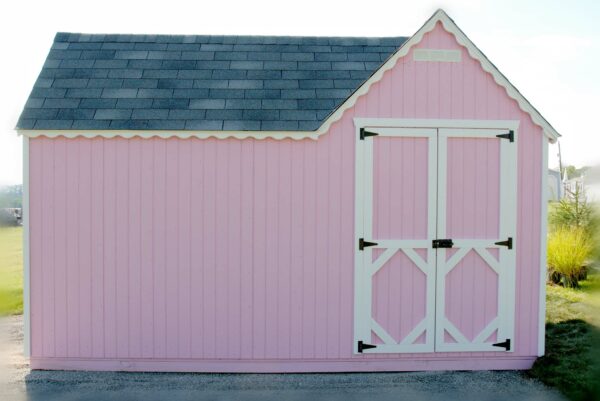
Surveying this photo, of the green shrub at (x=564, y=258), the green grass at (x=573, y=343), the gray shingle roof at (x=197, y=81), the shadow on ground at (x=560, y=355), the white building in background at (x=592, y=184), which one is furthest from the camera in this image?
the green shrub at (x=564, y=258)

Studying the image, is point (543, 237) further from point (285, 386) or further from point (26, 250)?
point (26, 250)

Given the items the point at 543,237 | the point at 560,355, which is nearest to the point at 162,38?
the point at 543,237

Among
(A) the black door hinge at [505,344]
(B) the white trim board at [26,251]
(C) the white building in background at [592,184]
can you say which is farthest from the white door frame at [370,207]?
(C) the white building in background at [592,184]

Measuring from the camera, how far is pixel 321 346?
649 cm

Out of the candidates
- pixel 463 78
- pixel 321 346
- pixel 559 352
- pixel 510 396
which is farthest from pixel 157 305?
pixel 559 352

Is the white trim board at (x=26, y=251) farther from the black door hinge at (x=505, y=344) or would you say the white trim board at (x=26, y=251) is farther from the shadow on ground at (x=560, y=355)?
the shadow on ground at (x=560, y=355)

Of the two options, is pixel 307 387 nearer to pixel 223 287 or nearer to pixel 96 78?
pixel 223 287

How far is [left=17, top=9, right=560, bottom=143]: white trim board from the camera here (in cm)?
629

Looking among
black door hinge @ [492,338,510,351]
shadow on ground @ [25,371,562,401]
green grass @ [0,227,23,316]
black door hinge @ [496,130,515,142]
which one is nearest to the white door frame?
black door hinge @ [496,130,515,142]

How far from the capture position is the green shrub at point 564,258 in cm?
1005

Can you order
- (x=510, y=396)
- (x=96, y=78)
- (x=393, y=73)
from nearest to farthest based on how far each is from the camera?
(x=510, y=396), (x=393, y=73), (x=96, y=78)

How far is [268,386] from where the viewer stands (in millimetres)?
6086

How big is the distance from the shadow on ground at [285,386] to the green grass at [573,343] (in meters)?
0.33

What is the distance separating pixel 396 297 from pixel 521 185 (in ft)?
6.12
